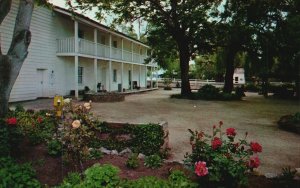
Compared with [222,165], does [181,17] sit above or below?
above

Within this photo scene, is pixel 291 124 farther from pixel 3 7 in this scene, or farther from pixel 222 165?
pixel 3 7

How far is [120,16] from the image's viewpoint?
98.4ft

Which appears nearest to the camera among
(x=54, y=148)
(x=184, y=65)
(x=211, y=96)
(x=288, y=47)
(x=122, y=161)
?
(x=122, y=161)

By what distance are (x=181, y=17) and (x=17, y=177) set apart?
24.0m

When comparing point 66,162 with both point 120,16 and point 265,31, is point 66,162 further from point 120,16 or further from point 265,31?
point 265,31

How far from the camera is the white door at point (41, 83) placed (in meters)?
23.7

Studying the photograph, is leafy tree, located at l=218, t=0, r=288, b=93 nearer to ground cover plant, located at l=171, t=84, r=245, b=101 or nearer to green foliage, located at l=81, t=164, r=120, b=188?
ground cover plant, located at l=171, t=84, r=245, b=101

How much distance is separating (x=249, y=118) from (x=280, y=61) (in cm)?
1787

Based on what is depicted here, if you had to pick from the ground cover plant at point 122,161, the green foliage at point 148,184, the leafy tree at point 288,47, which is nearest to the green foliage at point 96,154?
the ground cover plant at point 122,161

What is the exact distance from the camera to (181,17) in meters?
28.1

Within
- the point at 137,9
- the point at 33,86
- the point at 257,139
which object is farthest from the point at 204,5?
the point at 257,139

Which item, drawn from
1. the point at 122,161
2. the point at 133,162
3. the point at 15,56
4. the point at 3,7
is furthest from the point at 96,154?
the point at 3,7

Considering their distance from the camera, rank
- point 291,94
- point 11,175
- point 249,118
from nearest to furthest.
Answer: point 11,175 → point 249,118 → point 291,94

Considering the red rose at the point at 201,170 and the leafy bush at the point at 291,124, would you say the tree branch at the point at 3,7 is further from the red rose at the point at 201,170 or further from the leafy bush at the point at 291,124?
the leafy bush at the point at 291,124
